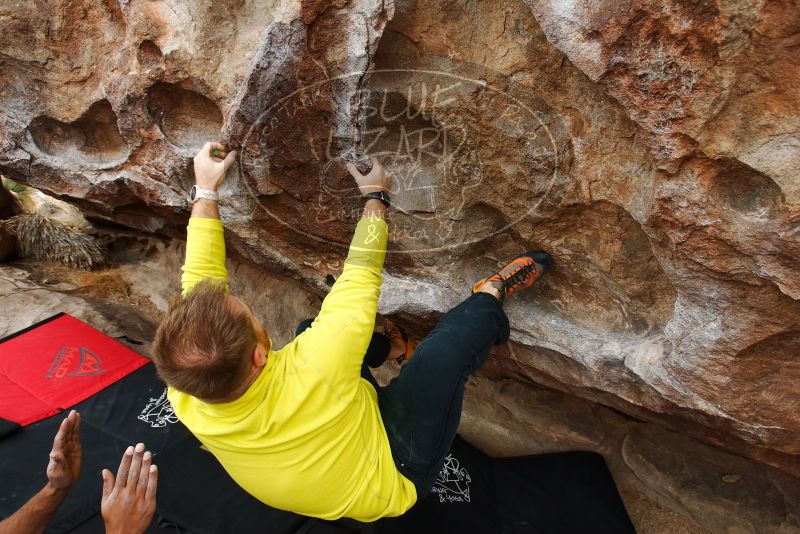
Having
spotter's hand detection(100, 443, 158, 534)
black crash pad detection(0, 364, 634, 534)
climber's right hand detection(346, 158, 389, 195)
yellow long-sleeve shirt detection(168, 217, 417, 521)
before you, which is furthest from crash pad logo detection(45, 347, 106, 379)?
climber's right hand detection(346, 158, 389, 195)

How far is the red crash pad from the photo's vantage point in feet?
8.39

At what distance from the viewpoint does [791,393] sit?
1.44m

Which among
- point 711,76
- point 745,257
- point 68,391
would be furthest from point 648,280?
point 68,391

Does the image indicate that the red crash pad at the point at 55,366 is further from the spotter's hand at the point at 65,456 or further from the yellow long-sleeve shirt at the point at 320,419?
the yellow long-sleeve shirt at the point at 320,419

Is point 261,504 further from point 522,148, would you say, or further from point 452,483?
point 522,148

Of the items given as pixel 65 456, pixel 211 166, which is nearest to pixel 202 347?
pixel 211 166

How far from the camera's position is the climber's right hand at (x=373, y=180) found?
63.1 inches

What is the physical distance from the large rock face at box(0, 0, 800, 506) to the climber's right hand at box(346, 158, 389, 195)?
12 centimetres

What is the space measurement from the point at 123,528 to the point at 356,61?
4.93ft

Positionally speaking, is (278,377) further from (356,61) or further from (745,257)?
(745,257)

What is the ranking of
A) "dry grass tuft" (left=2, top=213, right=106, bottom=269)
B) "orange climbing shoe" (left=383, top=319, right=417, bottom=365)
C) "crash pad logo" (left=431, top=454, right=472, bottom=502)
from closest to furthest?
"orange climbing shoe" (left=383, top=319, right=417, bottom=365)
"crash pad logo" (left=431, top=454, right=472, bottom=502)
"dry grass tuft" (left=2, top=213, right=106, bottom=269)

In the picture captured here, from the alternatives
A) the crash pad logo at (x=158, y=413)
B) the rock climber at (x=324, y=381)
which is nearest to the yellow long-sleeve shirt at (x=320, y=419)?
the rock climber at (x=324, y=381)

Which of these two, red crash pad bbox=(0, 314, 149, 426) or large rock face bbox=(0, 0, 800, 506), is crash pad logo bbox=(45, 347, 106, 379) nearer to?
red crash pad bbox=(0, 314, 149, 426)

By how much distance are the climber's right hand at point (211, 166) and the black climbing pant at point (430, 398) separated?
85cm
